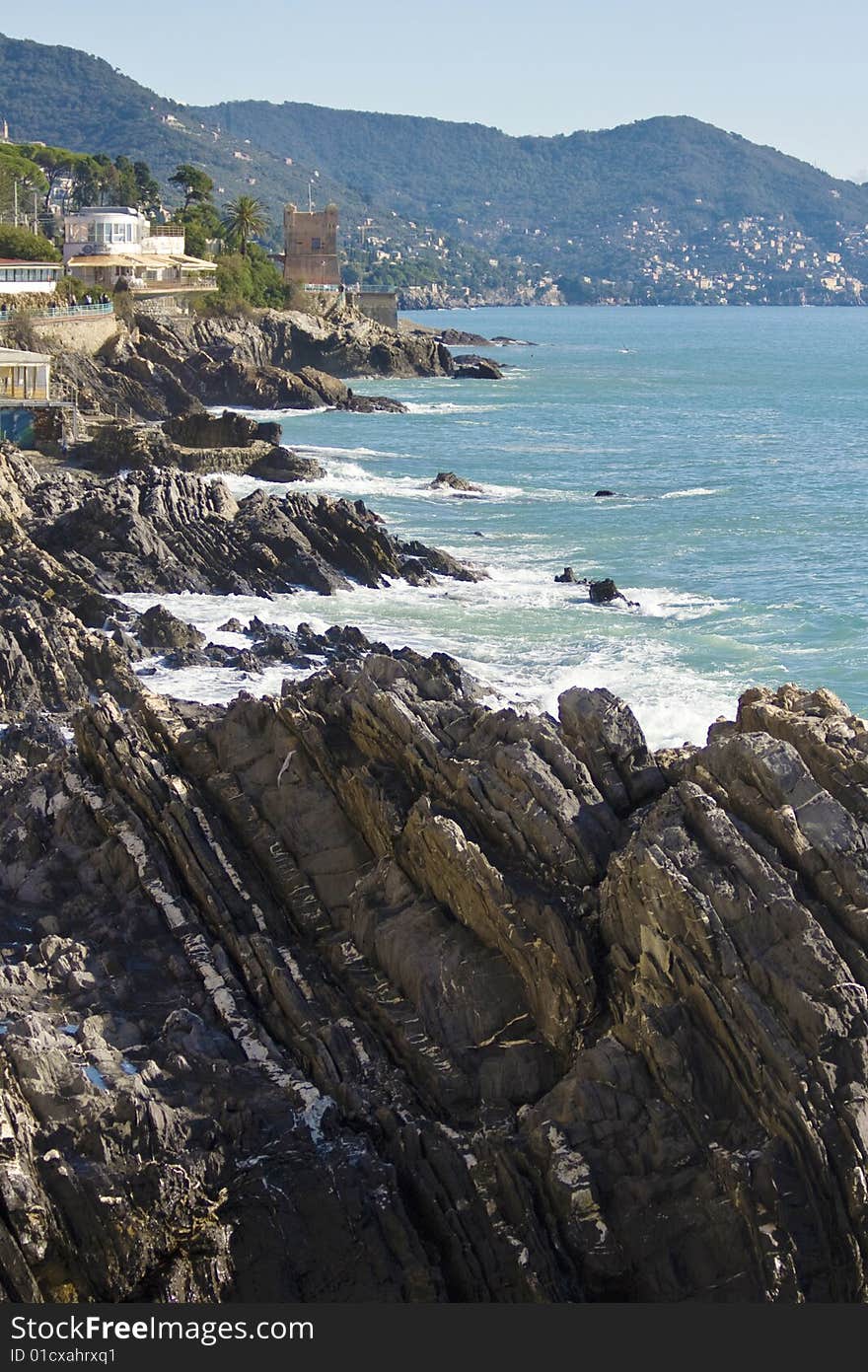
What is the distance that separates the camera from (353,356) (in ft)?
325

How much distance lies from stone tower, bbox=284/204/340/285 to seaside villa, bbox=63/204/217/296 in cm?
1981

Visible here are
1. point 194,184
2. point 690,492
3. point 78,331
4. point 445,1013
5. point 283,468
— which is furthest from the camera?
point 194,184

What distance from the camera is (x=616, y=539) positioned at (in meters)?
47.5

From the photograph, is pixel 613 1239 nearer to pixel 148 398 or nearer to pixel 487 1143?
pixel 487 1143

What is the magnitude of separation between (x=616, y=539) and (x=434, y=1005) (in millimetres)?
33405

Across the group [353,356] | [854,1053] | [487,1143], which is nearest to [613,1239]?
[487,1143]

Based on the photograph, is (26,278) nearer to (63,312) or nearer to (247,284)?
(63,312)

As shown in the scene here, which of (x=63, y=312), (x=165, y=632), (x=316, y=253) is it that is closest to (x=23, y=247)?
(x=63, y=312)

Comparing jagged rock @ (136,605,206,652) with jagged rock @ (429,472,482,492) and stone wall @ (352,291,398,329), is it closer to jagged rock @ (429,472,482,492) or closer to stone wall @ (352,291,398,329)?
jagged rock @ (429,472,482,492)

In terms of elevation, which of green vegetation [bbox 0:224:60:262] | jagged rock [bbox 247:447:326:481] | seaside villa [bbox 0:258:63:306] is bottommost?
jagged rock [bbox 247:447:326:481]

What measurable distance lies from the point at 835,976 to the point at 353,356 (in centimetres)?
8841

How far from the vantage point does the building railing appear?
66750 millimetres

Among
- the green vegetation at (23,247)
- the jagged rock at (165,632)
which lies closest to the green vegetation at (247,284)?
the green vegetation at (23,247)

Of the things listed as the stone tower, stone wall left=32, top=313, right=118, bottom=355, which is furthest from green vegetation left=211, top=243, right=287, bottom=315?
stone wall left=32, top=313, right=118, bottom=355
